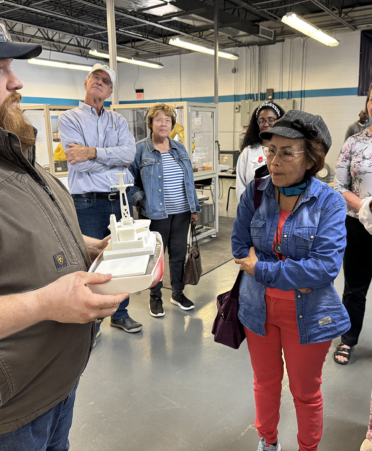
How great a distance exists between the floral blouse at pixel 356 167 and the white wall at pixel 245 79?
879 centimetres

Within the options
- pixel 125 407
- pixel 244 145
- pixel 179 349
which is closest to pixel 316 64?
pixel 244 145

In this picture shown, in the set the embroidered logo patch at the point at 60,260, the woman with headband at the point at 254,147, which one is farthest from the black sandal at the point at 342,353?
the embroidered logo patch at the point at 60,260

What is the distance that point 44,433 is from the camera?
993 millimetres

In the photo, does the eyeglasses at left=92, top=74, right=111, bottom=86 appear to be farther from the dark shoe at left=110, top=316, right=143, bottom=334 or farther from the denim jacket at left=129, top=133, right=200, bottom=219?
the dark shoe at left=110, top=316, right=143, bottom=334

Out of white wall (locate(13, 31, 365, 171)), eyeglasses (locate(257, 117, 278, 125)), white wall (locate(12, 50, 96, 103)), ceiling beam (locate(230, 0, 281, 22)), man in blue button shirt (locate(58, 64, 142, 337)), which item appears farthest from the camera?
white wall (locate(12, 50, 96, 103))

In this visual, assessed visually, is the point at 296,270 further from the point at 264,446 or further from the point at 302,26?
the point at 302,26

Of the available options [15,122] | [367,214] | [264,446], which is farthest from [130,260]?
[264,446]

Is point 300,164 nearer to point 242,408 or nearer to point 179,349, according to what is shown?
point 242,408

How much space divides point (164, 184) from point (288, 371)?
74.4 inches

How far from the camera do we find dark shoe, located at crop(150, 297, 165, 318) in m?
3.35

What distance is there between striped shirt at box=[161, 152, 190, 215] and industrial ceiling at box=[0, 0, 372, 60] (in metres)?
5.10

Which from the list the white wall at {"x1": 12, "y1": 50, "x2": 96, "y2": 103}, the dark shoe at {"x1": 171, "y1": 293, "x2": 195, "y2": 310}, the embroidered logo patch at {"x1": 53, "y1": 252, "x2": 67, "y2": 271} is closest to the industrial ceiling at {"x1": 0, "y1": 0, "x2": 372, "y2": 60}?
the white wall at {"x1": 12, "y1": 50, "x2": 96, "y2": 103}

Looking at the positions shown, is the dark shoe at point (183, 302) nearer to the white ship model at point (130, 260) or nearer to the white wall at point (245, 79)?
the white ship model at point (130, 260)

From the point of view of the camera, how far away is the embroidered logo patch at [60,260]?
0.93 metres
